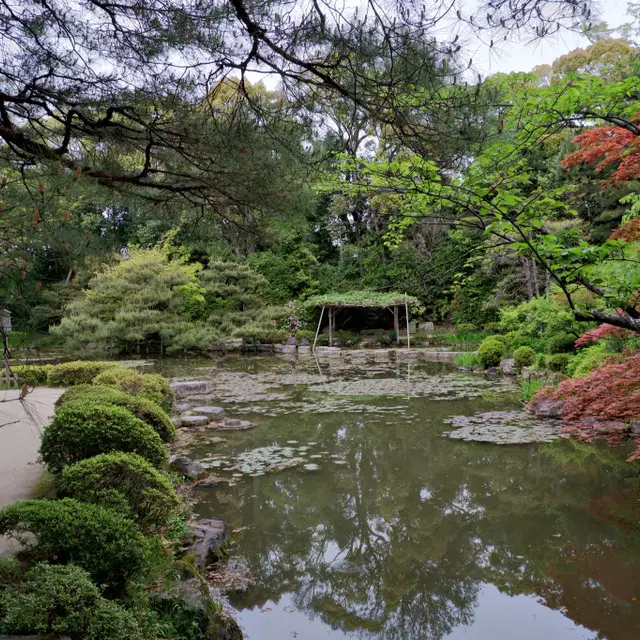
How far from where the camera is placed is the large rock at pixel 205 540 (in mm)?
2787

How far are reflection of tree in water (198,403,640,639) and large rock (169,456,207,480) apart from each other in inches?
17.3

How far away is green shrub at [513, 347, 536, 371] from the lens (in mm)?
9526

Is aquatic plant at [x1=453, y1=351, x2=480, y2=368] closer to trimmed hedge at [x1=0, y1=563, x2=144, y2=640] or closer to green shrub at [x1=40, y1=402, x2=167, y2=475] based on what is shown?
green shrub at [x1=40, y1=402, x2=167, y2=475]

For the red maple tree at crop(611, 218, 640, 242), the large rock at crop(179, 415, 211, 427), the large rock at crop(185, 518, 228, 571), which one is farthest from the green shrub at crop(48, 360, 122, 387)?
the red maple tree at crop(611, 218, 640, 242)

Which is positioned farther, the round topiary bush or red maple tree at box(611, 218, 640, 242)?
red maple tree at box(611, 218, 640, 242)

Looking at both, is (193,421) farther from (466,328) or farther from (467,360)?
(466,328)

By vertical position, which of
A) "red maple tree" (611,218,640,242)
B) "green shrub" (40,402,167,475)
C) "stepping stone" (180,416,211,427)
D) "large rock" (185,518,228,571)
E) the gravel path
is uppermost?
"red maple tree" (611,218,640,242)

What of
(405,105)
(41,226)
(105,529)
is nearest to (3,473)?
(105,529)

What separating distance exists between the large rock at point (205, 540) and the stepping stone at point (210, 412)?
11.3 feet

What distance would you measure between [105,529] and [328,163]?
2770mm

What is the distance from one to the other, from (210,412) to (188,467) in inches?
93.9

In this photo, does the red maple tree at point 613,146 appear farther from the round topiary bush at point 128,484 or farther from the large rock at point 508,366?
the large rock at point 508,366

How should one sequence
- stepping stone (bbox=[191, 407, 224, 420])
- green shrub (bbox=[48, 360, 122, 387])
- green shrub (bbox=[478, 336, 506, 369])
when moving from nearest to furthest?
stepping stone (bbox=[191, 407, 224, 420]), green shrub (bbox=[48, 360, 122, 387]), green shrub (bbox=[478, 336, 506, 369])

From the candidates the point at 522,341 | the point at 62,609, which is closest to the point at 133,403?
the point at 62,609
